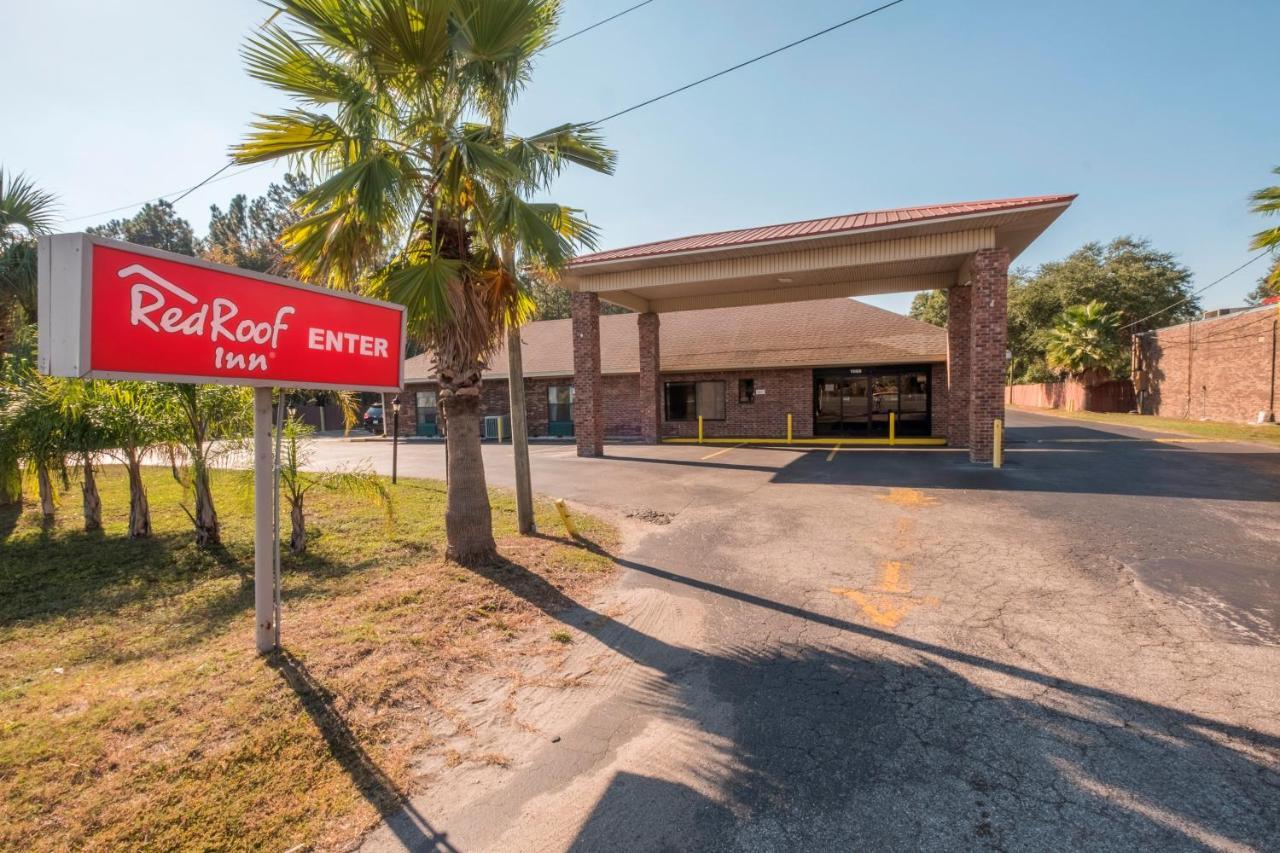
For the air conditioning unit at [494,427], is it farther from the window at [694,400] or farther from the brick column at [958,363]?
the brick column at [958,363]

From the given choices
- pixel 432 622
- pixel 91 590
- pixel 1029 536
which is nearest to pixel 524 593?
pixel 432 622

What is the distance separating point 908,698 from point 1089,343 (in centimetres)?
4059

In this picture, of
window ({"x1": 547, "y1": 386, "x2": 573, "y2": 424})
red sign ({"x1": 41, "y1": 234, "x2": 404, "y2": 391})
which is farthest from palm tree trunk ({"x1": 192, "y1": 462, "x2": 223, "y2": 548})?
window ({"x1": 547, "y1": 386, "x2": 573, "y2": 424})

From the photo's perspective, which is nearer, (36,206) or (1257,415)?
(36,206)

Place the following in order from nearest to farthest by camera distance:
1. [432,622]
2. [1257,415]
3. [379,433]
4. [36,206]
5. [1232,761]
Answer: [1232,761] < [432,622] < [36,206] < [1257,415] < [379,433]

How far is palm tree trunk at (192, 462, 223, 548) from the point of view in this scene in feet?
22.8

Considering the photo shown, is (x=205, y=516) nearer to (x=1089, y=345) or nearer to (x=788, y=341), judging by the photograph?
(x=788, y=341)

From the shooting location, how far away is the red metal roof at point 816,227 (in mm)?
11516

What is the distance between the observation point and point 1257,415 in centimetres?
2200

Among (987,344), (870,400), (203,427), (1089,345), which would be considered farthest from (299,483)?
(1089,345)

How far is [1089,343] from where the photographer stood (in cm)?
3394

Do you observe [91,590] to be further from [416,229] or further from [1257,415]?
[1257,415]

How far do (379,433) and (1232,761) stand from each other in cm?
3173

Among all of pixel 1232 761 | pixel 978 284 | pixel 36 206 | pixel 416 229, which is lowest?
pixel 1232 761
